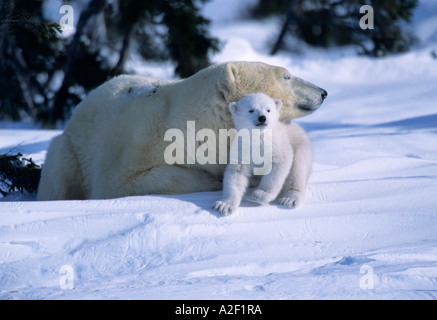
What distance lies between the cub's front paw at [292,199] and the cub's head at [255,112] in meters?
0.43

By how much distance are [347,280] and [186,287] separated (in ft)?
2.36

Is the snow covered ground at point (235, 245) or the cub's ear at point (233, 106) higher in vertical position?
the cub's ear at point (233, 106)

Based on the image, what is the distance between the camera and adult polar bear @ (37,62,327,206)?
12.6 feet

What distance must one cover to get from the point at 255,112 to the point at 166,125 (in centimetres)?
79

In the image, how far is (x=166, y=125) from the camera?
3.97 meters

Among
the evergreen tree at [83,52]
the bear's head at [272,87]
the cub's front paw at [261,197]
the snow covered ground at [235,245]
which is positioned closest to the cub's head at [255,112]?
the bear's head at [272,87]

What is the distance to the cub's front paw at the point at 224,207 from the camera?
3381mm

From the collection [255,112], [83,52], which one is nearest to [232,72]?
[255,112]

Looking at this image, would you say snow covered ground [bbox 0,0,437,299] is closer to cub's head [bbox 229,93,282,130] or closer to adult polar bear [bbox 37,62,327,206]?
adult polar bear [bbox 37,62,327,206]

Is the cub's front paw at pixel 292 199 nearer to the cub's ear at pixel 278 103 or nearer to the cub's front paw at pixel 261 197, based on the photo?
the cub's front paw at pixel 261 197

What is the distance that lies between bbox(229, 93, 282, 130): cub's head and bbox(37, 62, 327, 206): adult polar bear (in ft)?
0.83

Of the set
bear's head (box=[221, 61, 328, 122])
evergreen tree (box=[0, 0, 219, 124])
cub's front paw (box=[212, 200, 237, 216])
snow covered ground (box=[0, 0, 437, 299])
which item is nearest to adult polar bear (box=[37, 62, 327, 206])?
bear's head (box=[221, 61, 328, 122])

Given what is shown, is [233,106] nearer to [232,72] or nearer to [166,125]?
[232,72]
